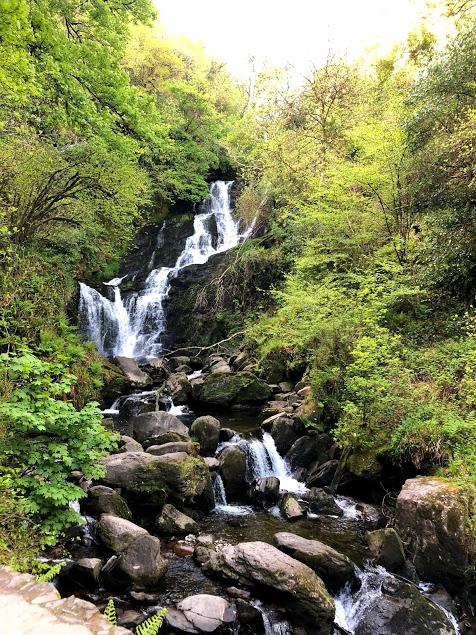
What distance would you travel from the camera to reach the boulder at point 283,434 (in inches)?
332

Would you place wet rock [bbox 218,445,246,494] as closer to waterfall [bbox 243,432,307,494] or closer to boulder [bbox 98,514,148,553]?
waterfall [bbox 243,432,307,494]

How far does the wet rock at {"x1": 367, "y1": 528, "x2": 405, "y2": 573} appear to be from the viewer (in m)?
4.84

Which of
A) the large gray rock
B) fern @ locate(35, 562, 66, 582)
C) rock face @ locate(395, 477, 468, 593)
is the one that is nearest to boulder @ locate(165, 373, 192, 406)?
the large gray rock

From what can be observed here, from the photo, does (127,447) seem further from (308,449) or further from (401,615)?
(401,615)

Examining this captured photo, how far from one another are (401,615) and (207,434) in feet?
16.3

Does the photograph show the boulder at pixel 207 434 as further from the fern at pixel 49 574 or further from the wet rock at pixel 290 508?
the fern at pixel 49 574

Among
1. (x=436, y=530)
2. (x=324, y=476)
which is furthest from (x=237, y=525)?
(x=436, y=530)

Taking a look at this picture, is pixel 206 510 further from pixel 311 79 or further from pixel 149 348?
pixel 311 79

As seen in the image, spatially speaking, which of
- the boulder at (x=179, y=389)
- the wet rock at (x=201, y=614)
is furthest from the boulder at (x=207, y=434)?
the wet rock at (x=201, y=614)

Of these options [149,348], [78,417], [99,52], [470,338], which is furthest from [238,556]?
[149,348]

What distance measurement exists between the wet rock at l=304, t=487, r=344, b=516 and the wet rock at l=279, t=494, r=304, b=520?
0.93 feet

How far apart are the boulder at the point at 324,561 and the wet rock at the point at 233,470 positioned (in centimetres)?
234

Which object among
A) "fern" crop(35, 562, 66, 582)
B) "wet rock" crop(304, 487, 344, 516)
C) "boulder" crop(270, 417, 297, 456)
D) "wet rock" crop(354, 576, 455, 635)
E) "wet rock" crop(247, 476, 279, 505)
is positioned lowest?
"wet rock" crop(354, 576, 455, 635)

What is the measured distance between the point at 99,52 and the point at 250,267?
9.78 m
